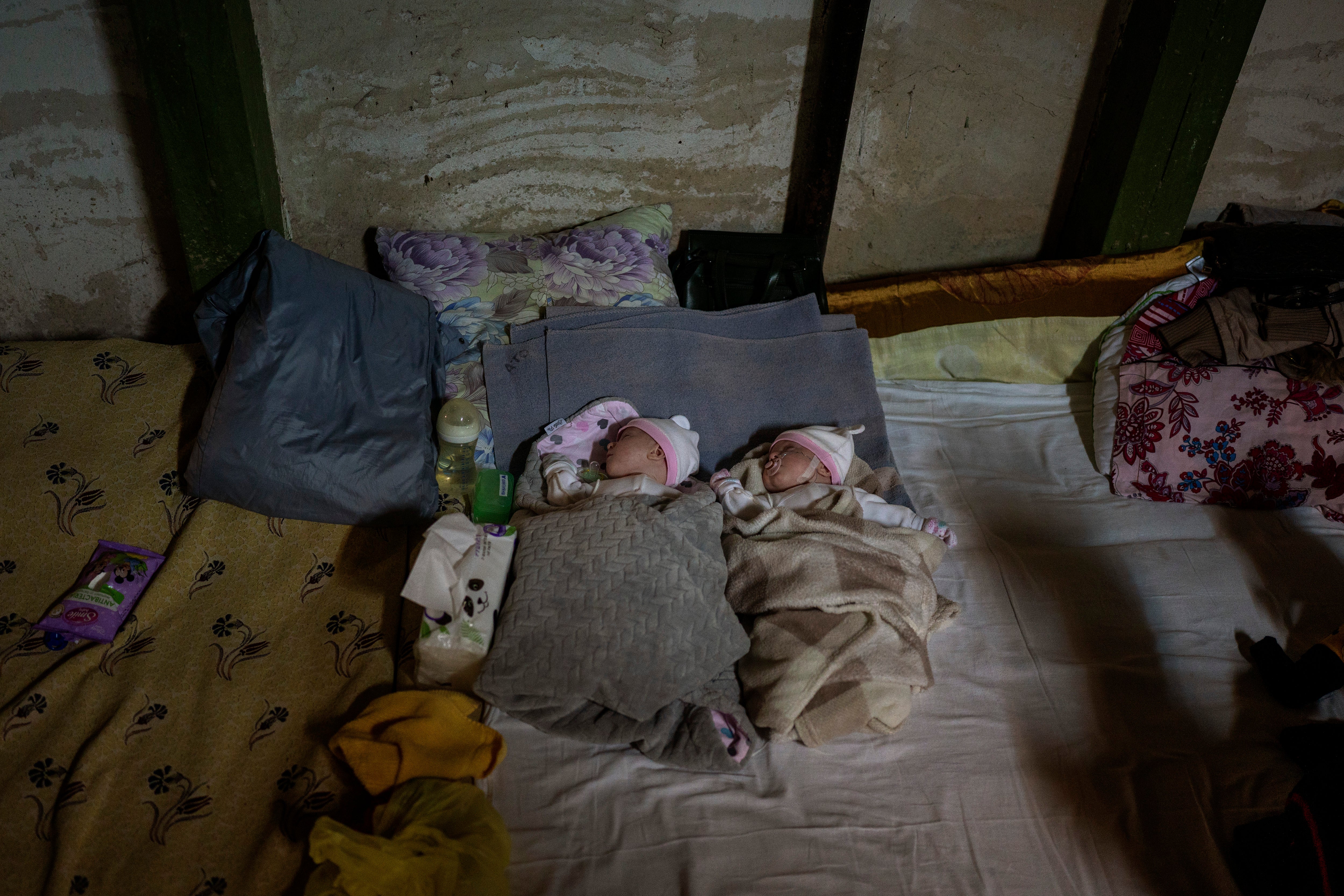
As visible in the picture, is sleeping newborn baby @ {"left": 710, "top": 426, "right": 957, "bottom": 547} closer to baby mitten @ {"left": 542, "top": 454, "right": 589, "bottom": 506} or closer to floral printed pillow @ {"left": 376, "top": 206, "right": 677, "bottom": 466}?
baby mitten @ {"left": 542, "top": 454, "right": 589, "bottom": 506}

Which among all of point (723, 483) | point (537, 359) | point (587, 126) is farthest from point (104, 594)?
point (587, 126)

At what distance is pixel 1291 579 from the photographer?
193 cm

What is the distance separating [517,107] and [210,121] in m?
0.77

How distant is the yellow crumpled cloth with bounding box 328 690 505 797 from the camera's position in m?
1.33

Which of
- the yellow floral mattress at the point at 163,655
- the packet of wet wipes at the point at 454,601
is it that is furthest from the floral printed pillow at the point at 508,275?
the packet of wet wipes at the point at 454,601

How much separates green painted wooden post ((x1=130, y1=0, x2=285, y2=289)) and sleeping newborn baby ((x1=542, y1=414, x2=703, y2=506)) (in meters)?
1.03

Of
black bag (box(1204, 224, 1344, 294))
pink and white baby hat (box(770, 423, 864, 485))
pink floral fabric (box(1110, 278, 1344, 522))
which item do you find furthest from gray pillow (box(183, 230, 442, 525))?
black bag (box(1204, 224, 1344, 294))

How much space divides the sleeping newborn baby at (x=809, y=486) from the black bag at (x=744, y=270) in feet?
2.12

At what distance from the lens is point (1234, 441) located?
2.19m

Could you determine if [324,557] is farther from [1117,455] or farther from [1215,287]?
[1215,287]

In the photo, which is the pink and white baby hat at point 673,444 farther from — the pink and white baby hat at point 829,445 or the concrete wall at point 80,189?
the concrete wall at point 80,189

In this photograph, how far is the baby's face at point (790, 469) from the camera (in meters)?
1.88

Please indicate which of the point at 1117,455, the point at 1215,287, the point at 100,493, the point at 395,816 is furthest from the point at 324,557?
the point at 1215,287

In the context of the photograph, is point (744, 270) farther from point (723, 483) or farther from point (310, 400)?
point (310, 400)
